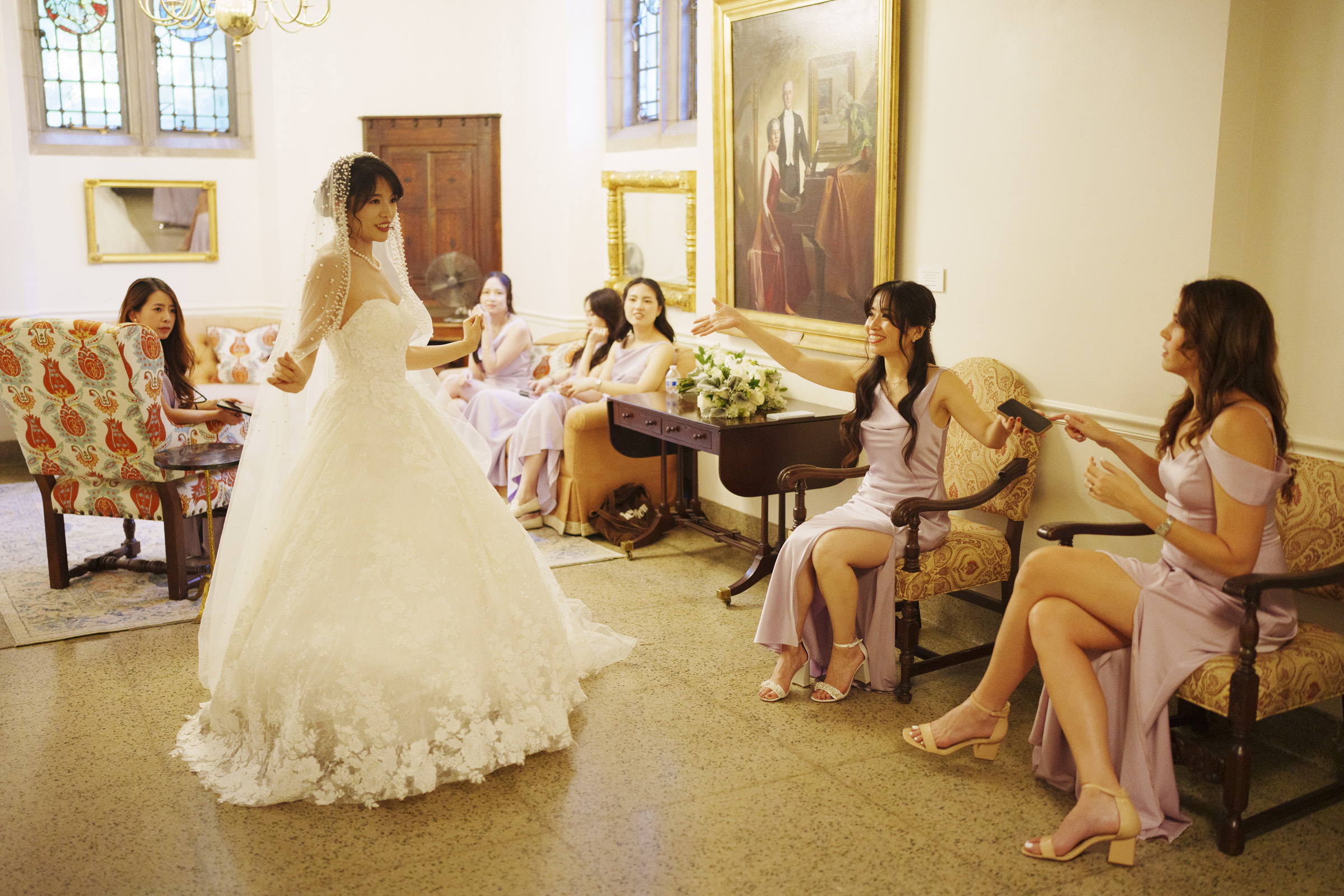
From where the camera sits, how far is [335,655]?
3.07 meters

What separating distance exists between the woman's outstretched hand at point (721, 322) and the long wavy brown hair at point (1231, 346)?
5.16 feet

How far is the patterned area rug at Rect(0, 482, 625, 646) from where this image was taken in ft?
14.9

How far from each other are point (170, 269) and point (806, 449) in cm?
595

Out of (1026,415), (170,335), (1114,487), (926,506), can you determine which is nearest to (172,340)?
(170,335)

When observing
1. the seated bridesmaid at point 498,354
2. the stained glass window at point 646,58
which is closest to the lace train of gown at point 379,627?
the seated bridesmaid at point 498,354

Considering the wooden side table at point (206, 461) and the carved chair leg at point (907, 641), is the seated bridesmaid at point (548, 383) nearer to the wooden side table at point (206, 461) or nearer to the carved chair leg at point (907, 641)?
the wooden side table at point (206, 461)

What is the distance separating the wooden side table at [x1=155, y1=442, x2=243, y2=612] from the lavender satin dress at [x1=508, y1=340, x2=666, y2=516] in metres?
1.60

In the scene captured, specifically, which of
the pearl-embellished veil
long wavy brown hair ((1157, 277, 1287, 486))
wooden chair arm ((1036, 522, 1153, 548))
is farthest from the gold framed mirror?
long wavy brown hair ((1157, 277, 1287, 486))

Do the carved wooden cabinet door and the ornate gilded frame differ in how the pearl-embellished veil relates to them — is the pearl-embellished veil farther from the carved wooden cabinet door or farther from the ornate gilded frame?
the carved wooden cabinet door

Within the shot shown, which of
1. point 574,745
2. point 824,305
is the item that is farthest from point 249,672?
point 824,305

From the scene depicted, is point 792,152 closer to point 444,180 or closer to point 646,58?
point 646,58

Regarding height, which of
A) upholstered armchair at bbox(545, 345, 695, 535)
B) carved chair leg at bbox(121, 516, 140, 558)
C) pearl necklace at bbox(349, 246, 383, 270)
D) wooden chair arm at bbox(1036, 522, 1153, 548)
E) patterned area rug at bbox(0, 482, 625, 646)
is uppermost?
pearl necklace at bbox(349, 246, 383, 270)

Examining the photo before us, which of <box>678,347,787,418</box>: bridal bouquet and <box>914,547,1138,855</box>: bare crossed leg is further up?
<box>678,347,787,418</box>: bridal bouquet

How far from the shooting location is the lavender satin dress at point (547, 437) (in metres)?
5.98
